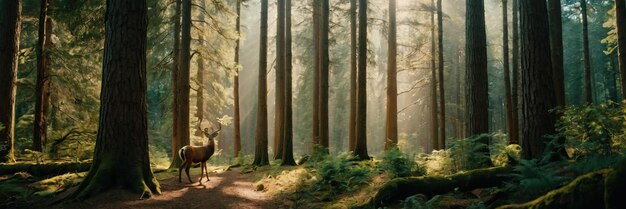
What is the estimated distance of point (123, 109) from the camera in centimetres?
838

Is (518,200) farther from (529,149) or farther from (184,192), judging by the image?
(184,192)

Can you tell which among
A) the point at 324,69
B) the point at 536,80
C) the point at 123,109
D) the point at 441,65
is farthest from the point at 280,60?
the point at 536,80

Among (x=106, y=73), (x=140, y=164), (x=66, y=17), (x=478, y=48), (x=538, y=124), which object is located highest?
(x=66, y=17)

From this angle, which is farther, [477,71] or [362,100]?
[362,100]

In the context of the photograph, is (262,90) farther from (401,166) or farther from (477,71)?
(477,71)

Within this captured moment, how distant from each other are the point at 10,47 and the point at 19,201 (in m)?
6.07

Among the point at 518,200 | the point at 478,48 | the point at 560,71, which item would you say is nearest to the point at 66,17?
the point at 478,48

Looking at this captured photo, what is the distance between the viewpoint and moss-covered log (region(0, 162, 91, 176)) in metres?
10.2

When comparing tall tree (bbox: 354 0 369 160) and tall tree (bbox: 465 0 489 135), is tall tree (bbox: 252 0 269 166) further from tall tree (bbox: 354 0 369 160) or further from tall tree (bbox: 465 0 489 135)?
tall tree (bbox: 465 0 489 135)

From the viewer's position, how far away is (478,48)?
415 inches

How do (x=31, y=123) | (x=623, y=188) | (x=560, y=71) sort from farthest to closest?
(x=31, y=123), (x=560, y=71), (x=623, y=188)

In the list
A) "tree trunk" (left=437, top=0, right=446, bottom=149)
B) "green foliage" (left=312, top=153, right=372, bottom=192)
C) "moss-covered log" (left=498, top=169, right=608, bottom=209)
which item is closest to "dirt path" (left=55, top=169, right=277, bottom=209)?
"green foliage" (left=312, top=153, right=372, bottom=192)

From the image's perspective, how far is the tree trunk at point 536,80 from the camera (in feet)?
26.5

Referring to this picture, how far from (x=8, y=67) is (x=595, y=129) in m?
13.9
